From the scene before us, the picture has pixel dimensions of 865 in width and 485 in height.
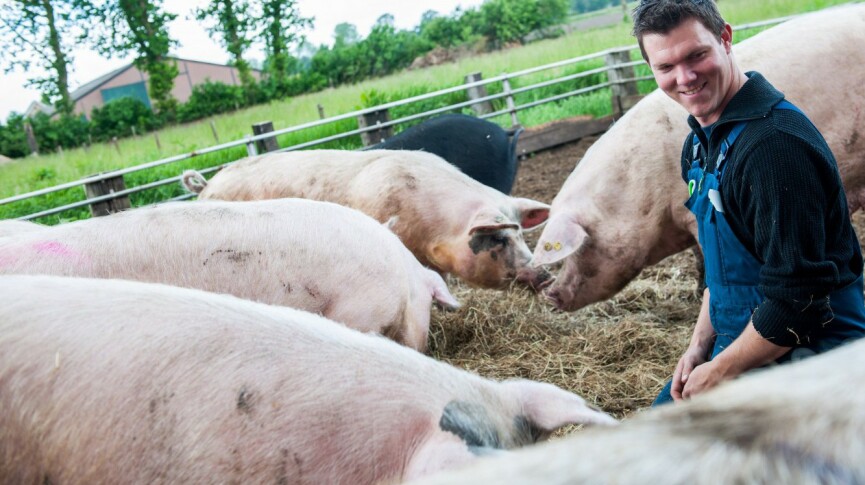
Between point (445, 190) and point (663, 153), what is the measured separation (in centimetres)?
188

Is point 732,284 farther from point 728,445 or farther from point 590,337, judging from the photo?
point 590,337

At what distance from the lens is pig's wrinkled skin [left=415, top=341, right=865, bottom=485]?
0.59 meters

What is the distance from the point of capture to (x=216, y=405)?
1685 mm

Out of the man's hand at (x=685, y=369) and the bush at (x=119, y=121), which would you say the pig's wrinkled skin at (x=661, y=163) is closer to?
the man's hand at (x=685, y=369)

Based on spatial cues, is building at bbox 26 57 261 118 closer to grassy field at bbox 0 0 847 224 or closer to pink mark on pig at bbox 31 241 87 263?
grassy field at bbox 0 0 847 224

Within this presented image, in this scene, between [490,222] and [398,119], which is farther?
[398,119]

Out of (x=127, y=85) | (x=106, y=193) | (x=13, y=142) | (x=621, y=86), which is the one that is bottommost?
(x=621, y=86)

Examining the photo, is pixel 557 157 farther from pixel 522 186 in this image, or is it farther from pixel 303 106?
pixel 303 106

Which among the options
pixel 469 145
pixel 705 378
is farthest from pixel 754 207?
pixel 469 145

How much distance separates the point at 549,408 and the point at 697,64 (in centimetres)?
107

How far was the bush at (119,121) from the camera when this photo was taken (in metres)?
30.1

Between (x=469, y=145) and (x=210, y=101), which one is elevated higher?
(x=210, y=101)

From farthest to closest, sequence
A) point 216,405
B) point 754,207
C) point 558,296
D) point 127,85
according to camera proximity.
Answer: point 127,85 → point 558,296 → point 754,207 → point 216,405

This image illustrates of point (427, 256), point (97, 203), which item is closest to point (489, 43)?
point (97, 203)
